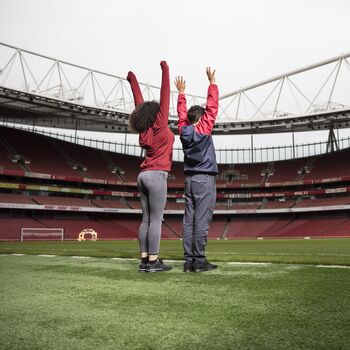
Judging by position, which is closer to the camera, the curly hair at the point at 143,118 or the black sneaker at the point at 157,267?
the black sneaker at the point at 157,267

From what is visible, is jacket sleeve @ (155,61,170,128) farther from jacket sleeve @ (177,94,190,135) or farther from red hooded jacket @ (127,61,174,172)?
jacket sleeve @ (177,94,190,135)

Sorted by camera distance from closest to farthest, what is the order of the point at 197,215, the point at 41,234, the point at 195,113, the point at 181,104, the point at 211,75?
Result: the point at 197,215, the point at 211,75, the point at 195,113, the point at 181,104, the point at 41,234

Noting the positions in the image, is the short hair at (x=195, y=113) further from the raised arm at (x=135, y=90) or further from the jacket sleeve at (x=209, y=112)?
the raised arm at (x=135, y=90)

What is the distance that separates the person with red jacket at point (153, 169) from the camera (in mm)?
4879

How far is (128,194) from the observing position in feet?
177

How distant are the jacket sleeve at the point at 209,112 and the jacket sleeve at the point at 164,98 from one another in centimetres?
46

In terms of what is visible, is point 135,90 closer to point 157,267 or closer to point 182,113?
point 182,113

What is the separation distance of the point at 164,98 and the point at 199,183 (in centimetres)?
123

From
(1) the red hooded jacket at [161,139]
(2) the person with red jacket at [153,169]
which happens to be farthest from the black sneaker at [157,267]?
(1) the red hooded jacket at [161,139]

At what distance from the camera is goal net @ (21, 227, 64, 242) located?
39.3 meters

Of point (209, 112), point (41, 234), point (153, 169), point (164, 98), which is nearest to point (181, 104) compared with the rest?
point (164, 98)

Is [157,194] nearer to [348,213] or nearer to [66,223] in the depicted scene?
[66,223]

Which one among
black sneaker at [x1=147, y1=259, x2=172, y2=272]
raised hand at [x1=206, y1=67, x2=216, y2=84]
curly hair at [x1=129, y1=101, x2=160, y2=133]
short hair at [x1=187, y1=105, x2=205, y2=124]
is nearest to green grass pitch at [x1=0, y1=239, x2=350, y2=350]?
black sneaker at [x1=147, y1=259, x2=172, y2=272]

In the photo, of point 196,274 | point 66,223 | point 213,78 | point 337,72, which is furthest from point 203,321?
point 66,223
